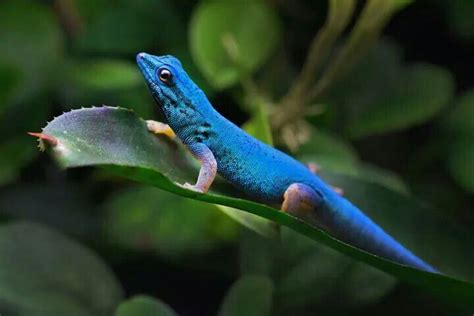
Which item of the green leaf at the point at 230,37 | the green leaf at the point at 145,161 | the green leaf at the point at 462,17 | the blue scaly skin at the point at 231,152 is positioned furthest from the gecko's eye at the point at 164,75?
the green leaf at the point at 462,17

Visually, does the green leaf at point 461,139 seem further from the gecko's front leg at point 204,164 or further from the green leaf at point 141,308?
the green leaf at point 141,308

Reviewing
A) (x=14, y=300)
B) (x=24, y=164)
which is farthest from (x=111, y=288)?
(x=24, y=164)

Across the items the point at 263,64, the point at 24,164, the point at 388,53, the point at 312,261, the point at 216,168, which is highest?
the point at 388,53

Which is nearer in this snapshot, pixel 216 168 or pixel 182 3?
pixel 216 168

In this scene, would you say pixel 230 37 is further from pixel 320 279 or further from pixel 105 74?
pixel 320 279

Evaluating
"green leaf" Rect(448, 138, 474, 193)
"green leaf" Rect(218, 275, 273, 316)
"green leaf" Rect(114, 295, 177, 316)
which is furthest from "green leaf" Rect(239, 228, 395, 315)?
"green leaf" Rect(448, 138, 474, 193)

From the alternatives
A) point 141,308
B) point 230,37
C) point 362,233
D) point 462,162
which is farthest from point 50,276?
point 462,162

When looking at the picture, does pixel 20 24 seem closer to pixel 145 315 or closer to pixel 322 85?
pixel 322 85
